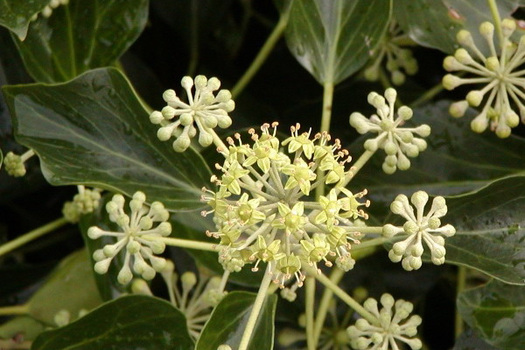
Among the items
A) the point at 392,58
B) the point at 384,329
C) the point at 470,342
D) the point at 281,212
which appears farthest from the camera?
the point at 392,58

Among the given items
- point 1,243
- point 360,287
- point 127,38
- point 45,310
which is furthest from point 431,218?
point 1,243

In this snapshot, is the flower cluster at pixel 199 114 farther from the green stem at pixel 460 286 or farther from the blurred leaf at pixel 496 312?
the green stem at pixel 460 286

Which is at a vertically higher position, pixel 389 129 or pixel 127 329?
pixel 389 129

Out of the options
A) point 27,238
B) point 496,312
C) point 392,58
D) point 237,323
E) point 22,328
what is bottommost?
point 22,328

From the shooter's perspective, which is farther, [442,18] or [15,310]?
[15,310]

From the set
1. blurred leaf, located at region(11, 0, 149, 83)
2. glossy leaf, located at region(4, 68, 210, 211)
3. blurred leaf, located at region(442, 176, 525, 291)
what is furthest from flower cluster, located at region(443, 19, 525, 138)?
blurred leaf, located at region(11, 0, 149, 83)

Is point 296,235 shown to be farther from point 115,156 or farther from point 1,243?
point 1,243

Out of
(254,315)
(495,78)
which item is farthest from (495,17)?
(254,315)

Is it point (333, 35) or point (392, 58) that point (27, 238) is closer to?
point (333, 35)

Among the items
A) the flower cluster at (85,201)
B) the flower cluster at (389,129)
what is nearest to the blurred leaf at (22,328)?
the flower cluster at (85,201)
